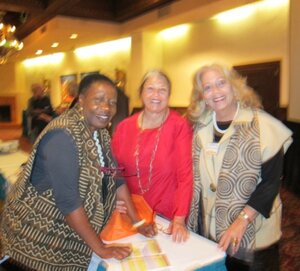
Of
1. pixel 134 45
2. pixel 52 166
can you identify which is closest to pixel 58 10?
pixel 134 45

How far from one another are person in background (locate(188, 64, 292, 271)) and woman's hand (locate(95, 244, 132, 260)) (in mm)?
391

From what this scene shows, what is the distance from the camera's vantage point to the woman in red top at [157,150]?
1721 millimetres

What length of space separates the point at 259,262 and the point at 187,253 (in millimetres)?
470

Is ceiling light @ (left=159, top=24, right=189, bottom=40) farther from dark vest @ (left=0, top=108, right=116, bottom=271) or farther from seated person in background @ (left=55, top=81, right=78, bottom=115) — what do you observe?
dark vest @ (left=0, top=108, right=116, bottom=271)

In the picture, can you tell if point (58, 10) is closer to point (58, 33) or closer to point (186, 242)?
point (58, 33)

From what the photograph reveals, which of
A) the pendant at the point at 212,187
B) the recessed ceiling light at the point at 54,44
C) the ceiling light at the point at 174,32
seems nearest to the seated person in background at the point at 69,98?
the pendant at the point at 212,187

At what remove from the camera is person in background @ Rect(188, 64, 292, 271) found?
145cm

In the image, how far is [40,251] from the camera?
1212mm

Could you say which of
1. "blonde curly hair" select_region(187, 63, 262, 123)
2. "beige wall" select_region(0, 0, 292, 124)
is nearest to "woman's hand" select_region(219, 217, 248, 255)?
"blonde curly hair" select_region(187, 63, 262, 123)

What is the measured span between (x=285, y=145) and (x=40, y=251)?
3.74 ft

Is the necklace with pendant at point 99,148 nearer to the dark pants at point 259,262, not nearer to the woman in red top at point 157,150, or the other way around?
the woman in red top at point 157,150

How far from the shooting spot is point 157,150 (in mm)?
1729

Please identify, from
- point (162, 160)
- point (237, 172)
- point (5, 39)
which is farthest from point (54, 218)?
point (5, 39)

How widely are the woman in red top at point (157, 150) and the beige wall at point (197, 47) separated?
217 centimetres
